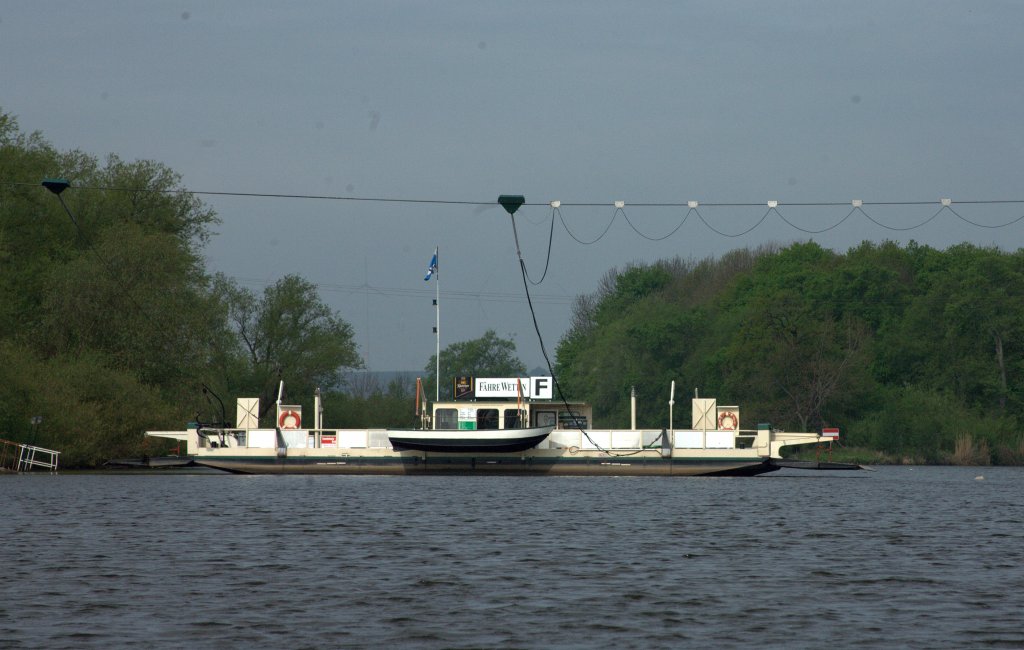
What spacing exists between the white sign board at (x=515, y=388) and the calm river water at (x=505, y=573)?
1749cm

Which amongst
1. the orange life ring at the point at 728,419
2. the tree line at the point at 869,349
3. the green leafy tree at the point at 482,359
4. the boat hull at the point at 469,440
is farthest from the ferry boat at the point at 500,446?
the green leafy tree at the point at 482,359

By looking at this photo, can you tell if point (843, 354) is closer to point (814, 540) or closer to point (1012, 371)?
point (1012, 371)

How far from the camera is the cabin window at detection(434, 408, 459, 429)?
63.9m

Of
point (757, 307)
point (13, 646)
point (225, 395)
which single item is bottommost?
point (13, 646)

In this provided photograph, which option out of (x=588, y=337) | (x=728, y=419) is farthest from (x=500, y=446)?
(x=588, y=337)

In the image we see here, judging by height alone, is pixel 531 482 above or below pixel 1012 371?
below

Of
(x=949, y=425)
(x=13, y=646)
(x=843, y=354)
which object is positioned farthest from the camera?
(x=843, y=354)

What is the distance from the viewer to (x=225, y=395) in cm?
9169

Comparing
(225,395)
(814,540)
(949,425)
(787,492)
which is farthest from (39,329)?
(949,425)

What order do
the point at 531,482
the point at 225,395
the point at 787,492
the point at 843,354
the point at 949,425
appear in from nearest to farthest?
the point at 787,492 → the point at 531,482 → the point at 225,395 → the point at 949,425 → the point at 843,354

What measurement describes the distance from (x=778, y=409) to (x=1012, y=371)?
18.4 meters

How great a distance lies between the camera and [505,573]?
24.2 metres

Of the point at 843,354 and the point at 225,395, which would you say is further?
the point at 843,354

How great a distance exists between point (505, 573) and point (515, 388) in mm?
40603
